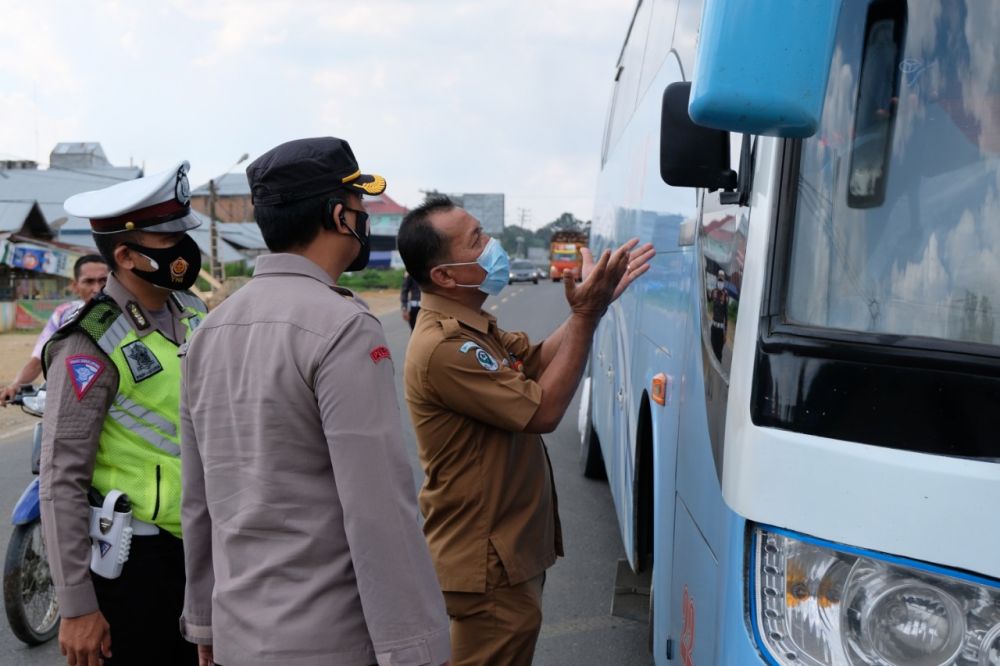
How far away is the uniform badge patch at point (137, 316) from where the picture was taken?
8.43 feet

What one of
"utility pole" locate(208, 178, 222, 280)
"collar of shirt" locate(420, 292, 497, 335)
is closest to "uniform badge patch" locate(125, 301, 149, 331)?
"collar of shirt" locate(420, 292, 497, 335)

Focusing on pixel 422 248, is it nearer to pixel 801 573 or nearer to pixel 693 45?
pixel 693 45

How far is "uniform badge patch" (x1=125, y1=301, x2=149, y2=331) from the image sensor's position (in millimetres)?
2568

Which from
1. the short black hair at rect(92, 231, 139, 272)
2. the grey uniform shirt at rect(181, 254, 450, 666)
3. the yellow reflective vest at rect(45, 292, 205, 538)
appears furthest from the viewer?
the short black hair at rect(92, 231, 139, 272)

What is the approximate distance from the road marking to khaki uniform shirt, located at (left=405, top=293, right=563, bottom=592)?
189cm

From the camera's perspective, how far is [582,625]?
4.68 m

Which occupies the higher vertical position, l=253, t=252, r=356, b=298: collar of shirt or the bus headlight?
l=253, t=252, r=356, b=298: collar of shirt

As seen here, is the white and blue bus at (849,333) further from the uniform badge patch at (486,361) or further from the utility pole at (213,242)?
the utility pole at (213,242)

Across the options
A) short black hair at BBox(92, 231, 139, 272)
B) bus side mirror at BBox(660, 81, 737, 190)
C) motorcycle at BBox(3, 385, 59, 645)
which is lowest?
motorcycle at BBox(3, 385, 59, 645)

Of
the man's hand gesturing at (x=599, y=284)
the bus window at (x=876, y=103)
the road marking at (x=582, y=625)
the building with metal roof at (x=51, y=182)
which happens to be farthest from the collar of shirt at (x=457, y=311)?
the building with metal roof at (x=51, y=182)

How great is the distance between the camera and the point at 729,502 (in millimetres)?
1898

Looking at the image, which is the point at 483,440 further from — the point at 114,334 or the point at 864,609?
the point at 864,609

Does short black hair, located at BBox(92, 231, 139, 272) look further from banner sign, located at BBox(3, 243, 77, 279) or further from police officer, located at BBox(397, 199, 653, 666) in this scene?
banner sign, located at BBox(3, 243, 77, 279)

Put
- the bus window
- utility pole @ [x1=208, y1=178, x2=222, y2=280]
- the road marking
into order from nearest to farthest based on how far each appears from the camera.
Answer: the bus window < the road marking < utility pole @ [x1=208, y1=178, x2=222, y2=280]
